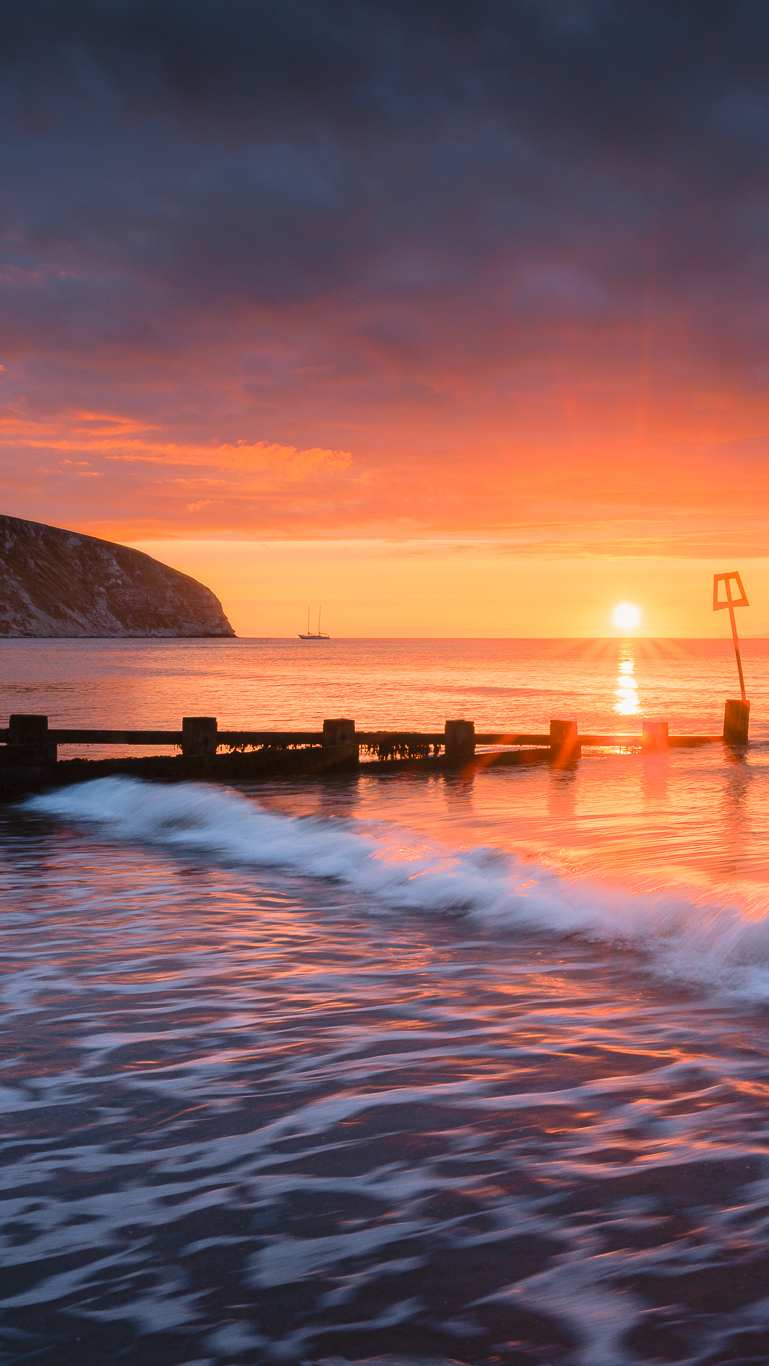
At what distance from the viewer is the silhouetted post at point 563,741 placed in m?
18.9

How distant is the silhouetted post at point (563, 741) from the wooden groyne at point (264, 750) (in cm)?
2

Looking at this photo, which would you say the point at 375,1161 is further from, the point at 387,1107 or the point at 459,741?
the point at 459,741

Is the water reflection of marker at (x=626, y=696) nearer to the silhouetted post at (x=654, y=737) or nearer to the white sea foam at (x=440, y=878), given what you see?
the silhouetted post at (x=654, y=737)

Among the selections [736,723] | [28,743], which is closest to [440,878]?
[28,743]

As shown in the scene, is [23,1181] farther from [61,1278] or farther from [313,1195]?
[313,1195]

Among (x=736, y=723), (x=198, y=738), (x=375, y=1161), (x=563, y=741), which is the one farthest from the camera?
(x=736, y=723)

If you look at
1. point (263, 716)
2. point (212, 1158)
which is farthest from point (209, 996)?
point (263, 716)

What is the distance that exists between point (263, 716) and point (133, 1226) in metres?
39.3

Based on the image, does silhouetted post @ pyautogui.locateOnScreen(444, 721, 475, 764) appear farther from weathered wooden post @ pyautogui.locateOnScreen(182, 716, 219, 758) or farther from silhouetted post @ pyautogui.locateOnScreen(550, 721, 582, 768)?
weathered wooden post @ pyautogui.locateOnScreen(182, 716, 219, 758)

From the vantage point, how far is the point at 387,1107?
4.30 m

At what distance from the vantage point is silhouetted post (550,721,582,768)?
1891 centimetres

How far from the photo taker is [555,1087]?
14.8 feet

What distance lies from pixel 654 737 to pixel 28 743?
13.3m

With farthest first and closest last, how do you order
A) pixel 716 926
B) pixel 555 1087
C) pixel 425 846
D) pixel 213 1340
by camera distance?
pixel 425 846 < pixel 716 926 < pixel 555 1087 < pixel 213 1340
